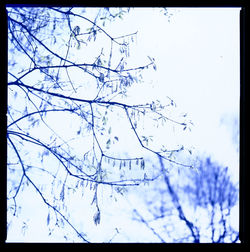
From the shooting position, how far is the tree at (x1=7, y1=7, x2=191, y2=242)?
1669mm

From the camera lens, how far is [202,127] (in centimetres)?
168

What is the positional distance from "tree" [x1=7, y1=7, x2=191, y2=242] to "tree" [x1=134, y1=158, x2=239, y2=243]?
0.45 feet

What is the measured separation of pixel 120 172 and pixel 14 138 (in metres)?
0.61

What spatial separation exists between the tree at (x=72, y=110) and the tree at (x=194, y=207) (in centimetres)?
14

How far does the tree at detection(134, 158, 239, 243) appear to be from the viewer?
5.48ft

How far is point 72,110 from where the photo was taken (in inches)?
67.4

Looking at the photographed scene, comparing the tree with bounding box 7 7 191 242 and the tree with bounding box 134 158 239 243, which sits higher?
the tree with bounding box 7 7 191 242

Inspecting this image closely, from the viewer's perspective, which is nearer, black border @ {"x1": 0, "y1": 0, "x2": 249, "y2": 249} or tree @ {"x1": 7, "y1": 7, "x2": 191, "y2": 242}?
black border @ {"x1": 0, "y1": 0, "x2": 249, "y2": 249}

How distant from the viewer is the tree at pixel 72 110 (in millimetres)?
1669

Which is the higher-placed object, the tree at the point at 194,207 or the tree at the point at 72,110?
the tree at the point at 72,110

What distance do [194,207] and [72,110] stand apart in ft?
2.82

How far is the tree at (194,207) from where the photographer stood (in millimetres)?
1669
